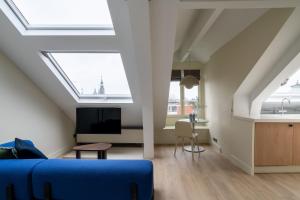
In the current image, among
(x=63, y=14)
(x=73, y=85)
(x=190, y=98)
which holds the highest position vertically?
(x=63, y=14)

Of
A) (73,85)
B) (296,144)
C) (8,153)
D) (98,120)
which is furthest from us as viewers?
(98,120)

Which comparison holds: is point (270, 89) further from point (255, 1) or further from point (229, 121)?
point (255, 1)

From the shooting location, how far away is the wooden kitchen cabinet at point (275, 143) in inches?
146

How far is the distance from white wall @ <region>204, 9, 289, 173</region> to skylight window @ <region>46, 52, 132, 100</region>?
2181 mm

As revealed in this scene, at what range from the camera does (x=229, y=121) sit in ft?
15.3

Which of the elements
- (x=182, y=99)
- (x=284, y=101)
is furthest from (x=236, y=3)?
(x=182, y=99)

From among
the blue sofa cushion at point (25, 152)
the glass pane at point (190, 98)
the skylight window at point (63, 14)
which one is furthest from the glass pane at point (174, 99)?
the blue sofa cushion at point (25, 152)

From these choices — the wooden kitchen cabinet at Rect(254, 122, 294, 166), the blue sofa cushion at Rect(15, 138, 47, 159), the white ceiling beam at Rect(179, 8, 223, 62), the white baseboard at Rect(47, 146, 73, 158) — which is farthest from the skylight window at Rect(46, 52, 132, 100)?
the wooden kitchen cabinet at Rect(254, 122, 294, 166)

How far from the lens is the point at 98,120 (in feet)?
17.2

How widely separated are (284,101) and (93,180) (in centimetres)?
424

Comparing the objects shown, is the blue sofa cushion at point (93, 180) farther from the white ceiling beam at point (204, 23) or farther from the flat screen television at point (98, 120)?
the flat screen television at point (98, 120)

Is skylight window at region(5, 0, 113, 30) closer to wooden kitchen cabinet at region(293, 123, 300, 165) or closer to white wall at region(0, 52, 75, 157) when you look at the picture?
white wall at region(0, 52, 75, 157)

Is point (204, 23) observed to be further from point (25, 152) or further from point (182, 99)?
point (182, 99)

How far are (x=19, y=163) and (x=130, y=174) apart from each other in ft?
3.59
